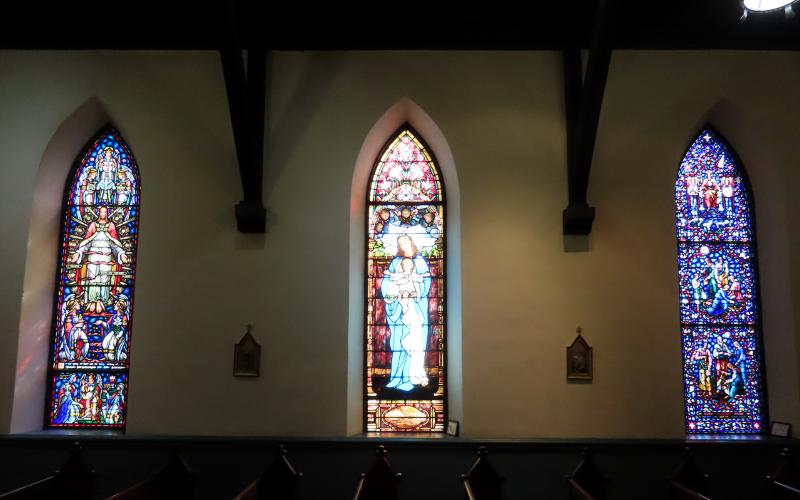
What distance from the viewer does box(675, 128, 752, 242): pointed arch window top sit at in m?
6.04

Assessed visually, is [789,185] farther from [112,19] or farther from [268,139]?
[112,19]

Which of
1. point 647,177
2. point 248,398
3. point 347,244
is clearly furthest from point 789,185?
point 248,398

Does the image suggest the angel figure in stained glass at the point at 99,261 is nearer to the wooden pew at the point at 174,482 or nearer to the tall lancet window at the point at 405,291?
the wooden pew at the point at 174,482

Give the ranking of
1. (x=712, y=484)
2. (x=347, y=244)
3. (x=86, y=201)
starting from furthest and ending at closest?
(x=86, y=201)
(x=347, y=244)
(x=712, y=484)

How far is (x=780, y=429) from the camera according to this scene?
5570 millimetres

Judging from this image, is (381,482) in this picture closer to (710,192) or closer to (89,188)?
(89,188)

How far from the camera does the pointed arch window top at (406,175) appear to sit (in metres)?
6.20

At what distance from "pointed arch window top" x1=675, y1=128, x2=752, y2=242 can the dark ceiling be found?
93 cm

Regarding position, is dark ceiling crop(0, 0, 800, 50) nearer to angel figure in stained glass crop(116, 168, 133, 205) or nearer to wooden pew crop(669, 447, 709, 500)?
angel figure in stained glass crop(116, 168, 133, 205)

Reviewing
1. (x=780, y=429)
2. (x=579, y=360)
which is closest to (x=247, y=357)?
(x=579, y=360)

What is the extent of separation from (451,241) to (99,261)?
10.4ft

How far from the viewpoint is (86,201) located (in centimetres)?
612

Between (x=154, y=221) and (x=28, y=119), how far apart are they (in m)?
1.47

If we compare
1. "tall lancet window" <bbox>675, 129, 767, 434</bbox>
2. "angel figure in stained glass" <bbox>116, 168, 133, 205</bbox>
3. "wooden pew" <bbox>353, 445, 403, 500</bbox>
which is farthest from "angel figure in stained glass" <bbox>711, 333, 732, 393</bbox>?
"angel figure in stained glass" <bbox>116, 168, 133, 205</bbox>
